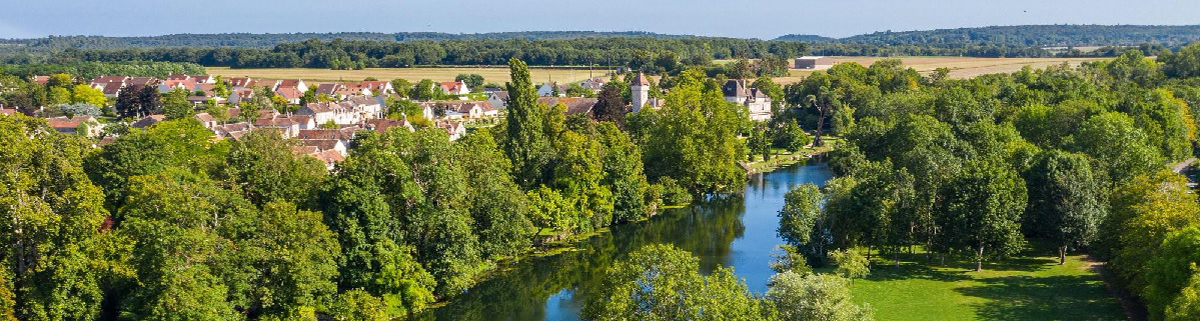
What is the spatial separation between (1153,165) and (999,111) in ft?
81.8

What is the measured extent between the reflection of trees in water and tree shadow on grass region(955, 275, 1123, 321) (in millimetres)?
12274

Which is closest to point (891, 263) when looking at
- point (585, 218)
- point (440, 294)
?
point (585, 218)

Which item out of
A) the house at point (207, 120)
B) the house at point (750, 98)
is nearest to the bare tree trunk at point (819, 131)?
the house at point (750, 98)

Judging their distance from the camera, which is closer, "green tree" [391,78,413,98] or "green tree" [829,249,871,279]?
"green tree" [829,249,871,279]

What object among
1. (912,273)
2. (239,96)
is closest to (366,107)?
(239,96)

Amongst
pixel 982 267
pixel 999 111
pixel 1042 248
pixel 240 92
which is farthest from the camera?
pixel 240 92

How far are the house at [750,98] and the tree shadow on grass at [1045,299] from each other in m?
68.8

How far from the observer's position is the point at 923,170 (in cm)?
4403

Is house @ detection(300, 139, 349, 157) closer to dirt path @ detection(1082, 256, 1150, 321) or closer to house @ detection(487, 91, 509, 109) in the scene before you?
house @ detection(487, 91, 509, 109)

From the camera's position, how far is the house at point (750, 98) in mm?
108812

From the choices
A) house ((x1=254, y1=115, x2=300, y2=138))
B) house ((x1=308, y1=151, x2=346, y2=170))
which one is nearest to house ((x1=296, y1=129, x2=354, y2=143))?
house ((x1=254, y1=115, x2=300, y2=138))

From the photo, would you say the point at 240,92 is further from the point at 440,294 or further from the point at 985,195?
the point at 985,195

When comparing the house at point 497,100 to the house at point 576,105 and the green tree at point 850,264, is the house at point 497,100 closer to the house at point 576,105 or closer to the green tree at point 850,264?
the house at point 576,105

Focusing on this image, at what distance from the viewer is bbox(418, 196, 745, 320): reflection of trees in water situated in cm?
3912
